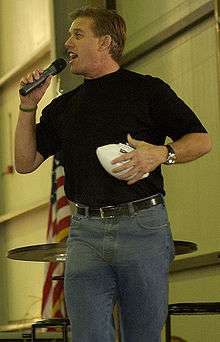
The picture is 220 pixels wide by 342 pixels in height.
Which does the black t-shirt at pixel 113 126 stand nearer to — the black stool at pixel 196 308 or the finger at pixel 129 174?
the finger at pixel 129 174

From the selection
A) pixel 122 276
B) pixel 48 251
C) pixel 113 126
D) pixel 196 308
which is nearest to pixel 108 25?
pixel 113 126

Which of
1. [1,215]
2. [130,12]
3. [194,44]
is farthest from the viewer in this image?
[1,215]

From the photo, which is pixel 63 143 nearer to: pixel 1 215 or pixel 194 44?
pixel 194 44

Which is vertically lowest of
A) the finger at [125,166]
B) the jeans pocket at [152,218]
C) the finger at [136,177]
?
the jeans pocket at [152,218]

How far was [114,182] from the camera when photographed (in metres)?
2.16

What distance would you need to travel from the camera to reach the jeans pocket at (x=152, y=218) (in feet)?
7.01

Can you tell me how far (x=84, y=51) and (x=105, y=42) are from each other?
2.8 inches

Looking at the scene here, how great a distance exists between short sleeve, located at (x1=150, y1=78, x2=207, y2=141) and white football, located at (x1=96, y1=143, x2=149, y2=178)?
0.15 m

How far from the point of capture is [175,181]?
14.6 feet

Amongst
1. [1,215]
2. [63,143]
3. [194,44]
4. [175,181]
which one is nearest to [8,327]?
[1,215]

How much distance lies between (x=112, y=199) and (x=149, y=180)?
112 millimetres

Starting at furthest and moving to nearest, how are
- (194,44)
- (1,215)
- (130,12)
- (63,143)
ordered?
(1,215) < (130,12) < (194,44) < (63,143)

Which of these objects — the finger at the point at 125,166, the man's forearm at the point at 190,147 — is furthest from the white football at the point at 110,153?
the man's forearm at the point at 190,147

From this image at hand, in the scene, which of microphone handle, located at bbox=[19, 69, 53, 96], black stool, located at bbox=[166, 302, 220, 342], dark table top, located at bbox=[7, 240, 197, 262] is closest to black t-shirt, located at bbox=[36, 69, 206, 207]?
microphone handle, located at bbox=[19, 69, 53, 96]
